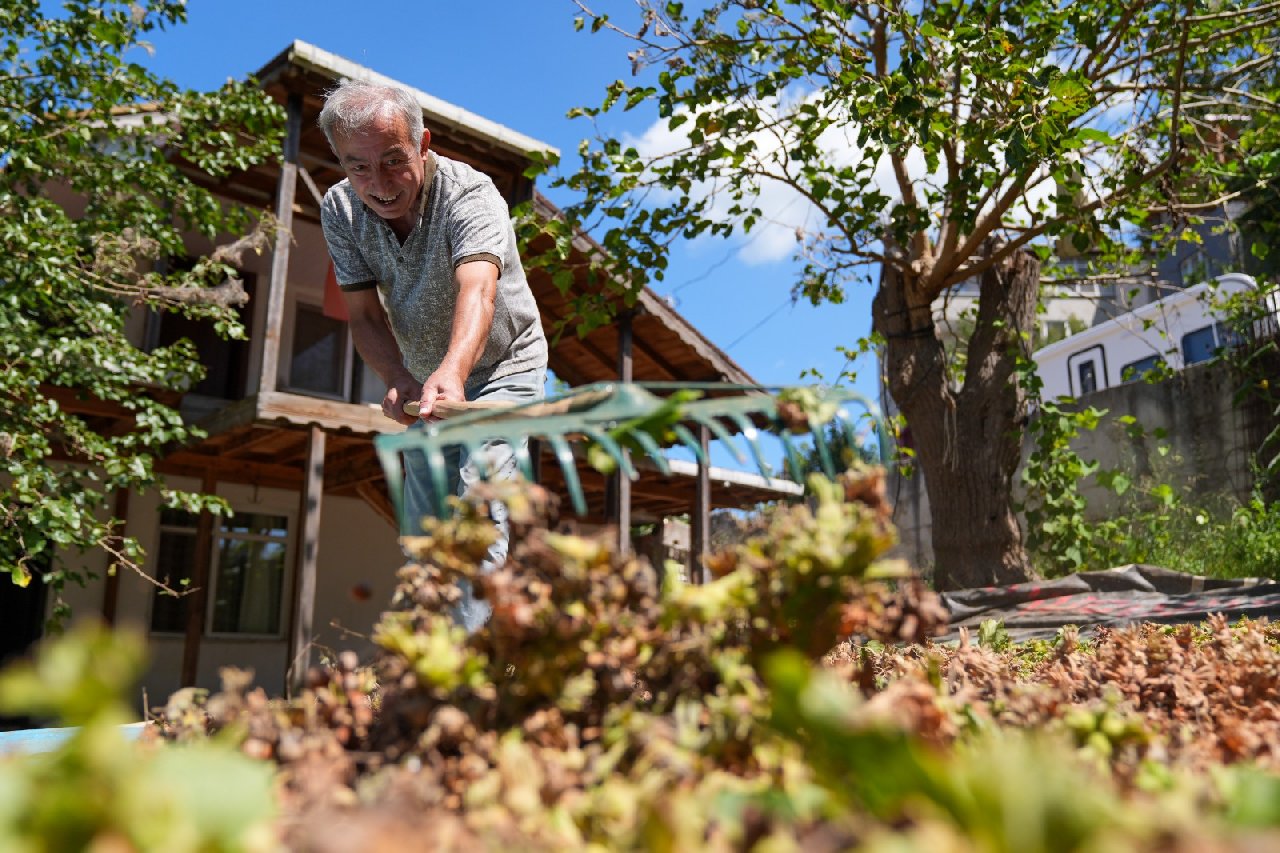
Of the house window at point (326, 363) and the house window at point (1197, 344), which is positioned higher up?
the house window at point (1197, 344)

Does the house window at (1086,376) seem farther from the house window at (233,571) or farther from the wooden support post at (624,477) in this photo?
the house window at (233,571)

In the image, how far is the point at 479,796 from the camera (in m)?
0.83

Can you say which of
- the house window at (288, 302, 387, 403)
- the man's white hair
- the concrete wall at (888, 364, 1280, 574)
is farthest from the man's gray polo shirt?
the house window at (288, 302, 387, 403)

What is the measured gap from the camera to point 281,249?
7910 millimetres

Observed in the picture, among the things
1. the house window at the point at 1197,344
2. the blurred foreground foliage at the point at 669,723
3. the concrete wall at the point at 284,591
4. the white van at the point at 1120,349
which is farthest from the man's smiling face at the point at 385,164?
the house window at the point at 1197,344

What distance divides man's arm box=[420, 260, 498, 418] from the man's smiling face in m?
0.26

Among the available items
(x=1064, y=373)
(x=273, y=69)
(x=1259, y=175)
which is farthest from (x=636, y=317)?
(x=1064, y=373)

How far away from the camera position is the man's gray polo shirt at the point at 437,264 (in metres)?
2.43

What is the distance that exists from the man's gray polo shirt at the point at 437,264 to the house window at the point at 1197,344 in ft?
48.7

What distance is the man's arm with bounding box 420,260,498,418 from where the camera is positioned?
1.84 m

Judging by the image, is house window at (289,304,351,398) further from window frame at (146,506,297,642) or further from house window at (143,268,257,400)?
window frame at (146,506,297,642)

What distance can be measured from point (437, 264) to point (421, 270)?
8cm

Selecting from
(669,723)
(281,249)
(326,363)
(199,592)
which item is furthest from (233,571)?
(669,723)

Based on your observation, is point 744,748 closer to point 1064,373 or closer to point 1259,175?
point 1259,175
